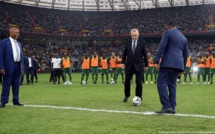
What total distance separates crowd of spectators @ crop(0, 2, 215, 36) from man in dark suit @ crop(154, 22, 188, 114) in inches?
1960

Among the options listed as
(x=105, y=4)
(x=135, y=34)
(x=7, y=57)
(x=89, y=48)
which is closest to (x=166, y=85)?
(x=135, y=34)

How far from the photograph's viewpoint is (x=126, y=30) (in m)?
58.9

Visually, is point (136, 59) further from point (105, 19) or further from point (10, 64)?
point (105, 19)

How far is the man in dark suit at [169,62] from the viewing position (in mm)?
6762

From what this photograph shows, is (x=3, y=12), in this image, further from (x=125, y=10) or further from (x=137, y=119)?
(x=137, y=119)

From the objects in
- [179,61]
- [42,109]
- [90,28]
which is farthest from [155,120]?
[90,28]

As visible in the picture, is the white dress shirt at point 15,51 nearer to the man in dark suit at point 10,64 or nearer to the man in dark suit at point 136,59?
the man in dark suit at point 10,64

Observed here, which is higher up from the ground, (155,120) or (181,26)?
(181,26)

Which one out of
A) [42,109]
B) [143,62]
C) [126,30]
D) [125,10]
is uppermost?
[125,10]

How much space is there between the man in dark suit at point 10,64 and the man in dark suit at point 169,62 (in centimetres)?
399

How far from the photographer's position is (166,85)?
22.4 ft

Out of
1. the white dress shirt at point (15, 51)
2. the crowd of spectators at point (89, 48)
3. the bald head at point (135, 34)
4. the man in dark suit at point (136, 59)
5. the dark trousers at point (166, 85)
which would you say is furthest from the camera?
the crowd of spectators at point (89, 48)

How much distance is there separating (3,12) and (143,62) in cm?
5075

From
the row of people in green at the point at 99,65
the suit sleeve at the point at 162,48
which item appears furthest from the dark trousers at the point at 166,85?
the row of people in green at the point at 99,65
